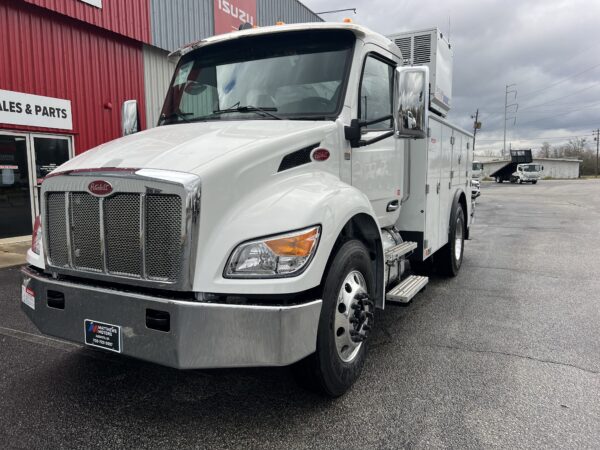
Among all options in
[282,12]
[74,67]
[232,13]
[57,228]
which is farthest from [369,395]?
[282,12]

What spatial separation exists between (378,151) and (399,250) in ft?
3.12

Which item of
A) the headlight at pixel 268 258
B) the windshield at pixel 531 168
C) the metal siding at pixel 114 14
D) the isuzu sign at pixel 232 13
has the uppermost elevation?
the isuzu sign at pixel 232 13

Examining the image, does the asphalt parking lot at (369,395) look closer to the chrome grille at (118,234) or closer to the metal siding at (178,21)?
the chrome grille at (118,234)

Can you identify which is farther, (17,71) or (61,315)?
(17,71)

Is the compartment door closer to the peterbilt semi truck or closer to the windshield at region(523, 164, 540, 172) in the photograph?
the peterbilt semi truck

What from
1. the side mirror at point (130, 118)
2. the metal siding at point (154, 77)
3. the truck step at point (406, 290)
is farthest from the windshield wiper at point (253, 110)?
the metal siding at point (154, 77)

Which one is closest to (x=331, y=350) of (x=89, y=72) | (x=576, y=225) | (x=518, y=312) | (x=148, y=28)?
(x=518, y=312)

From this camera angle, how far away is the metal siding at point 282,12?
1631cm

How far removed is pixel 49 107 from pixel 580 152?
4396 inches

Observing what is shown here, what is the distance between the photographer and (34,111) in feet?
30.6

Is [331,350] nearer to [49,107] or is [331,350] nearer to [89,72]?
[49,107]

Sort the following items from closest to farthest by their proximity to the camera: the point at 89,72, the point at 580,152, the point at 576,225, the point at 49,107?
the point at 49,107, the point at 89,72, the point at 576,225, the point at 580,152

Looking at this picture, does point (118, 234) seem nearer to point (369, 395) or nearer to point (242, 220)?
point (242, 220)

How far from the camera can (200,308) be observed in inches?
91.6
